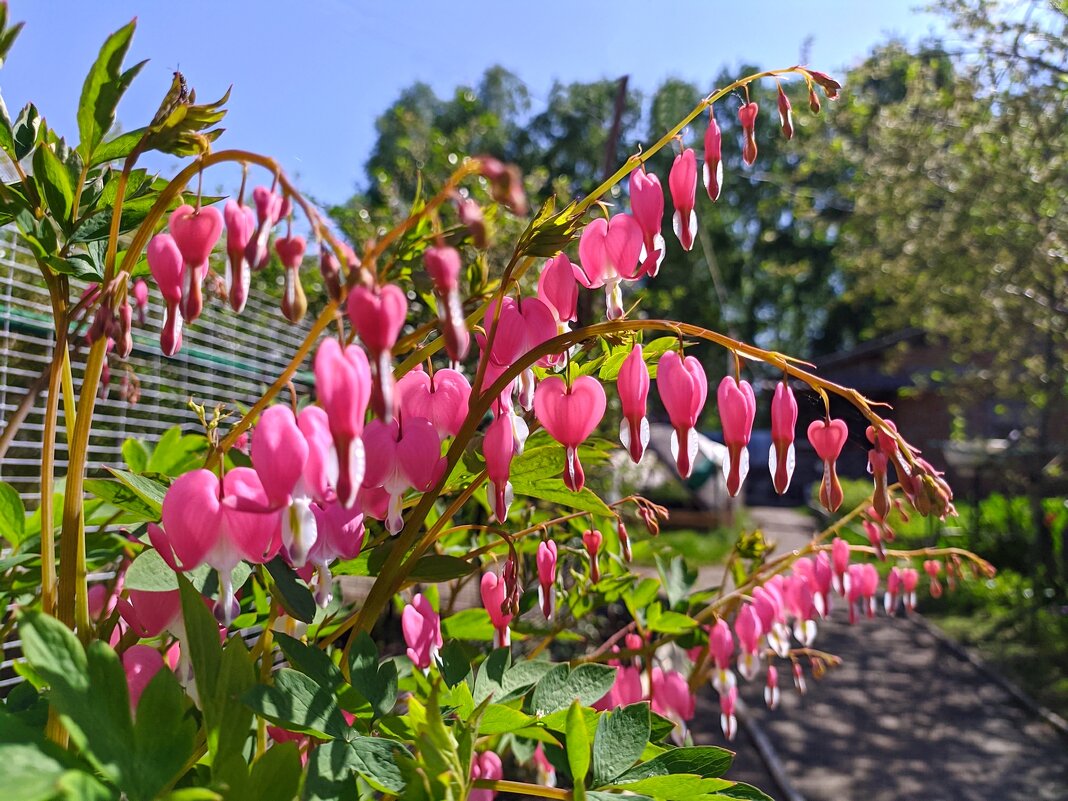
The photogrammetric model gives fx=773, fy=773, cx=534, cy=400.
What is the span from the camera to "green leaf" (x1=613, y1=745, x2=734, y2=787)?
22.2 inches

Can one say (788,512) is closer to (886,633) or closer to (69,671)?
(886,633)

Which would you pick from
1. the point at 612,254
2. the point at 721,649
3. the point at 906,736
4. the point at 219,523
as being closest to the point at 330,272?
the point at 219,523

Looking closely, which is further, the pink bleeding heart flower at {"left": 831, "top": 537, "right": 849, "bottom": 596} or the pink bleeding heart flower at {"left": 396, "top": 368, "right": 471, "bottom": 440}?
the pink bleeding heart flower at {"left": 831, "top": 537, "right": 849, "bottom": 596}

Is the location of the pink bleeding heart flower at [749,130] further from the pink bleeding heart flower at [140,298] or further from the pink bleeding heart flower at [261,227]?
the pink bleeding heart flower at [140,298]

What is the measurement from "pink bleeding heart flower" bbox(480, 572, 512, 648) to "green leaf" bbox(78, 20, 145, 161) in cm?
53

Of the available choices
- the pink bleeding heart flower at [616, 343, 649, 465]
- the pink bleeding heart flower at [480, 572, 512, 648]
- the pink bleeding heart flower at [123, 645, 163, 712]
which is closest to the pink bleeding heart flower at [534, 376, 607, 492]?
the pink bleeding heart flower at [616, 343, 649, 465]

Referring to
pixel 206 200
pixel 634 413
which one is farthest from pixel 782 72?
pixel 206 200

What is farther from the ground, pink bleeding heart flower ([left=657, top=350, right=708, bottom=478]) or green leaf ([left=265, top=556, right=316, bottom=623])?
pink bleeding heart flower ([left=657, top=350, right=708, bottom=478])

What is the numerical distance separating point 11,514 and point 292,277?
1.69 feet

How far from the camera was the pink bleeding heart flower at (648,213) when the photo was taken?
64cm

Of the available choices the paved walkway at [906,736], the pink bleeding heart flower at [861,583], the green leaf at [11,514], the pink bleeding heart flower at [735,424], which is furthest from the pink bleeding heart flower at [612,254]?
the paved walkway at [906,736]

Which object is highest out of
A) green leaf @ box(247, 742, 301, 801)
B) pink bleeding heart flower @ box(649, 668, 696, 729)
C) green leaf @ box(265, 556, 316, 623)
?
green leaf @ box(265, 556, 316, 623)

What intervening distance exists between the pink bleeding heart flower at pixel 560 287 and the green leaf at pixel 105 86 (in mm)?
340

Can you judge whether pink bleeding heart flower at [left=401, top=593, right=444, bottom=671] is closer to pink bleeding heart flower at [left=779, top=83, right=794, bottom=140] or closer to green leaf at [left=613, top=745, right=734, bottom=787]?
green leaf at [left=613, top=745, right=734, bottom=787]
